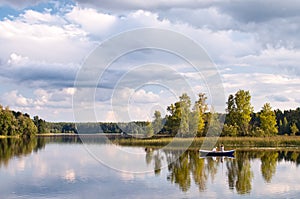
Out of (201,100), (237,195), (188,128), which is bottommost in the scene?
(237,195)

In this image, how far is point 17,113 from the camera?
135m

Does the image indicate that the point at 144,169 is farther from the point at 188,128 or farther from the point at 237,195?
the point at 188,128

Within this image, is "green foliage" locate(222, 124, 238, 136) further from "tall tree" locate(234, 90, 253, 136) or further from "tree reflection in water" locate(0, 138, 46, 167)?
"tree reflection in water" locate(0, 138, 46, 167)

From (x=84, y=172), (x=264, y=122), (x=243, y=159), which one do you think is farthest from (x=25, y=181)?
(x=264, y=122)

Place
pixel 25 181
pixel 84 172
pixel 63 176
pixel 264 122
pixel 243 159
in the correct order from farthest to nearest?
1. pixel 264 122
2. pixel 243 159
3. pixel 84 172
4. pixel 63 176
5. pixel 25 181

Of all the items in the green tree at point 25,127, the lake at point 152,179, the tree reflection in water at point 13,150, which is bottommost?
the lake at point 152,179

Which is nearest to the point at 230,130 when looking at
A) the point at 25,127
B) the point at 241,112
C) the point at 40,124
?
the point at 241,112

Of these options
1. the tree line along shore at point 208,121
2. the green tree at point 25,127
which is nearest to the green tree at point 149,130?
the tree line along shore at point 208,121

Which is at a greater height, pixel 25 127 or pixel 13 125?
pixel 13 125

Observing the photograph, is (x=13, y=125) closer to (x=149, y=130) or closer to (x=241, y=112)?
(x=149, y=130)

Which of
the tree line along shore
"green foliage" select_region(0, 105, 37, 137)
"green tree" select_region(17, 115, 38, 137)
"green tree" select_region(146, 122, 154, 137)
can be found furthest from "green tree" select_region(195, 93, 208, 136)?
"green tree" select_region(17, 115, 38, 137)

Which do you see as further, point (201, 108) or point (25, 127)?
point (25, 127)

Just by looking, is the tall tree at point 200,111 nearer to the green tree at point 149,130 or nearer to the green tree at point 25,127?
the green tree at point 149,130

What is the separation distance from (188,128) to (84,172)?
113 ft
